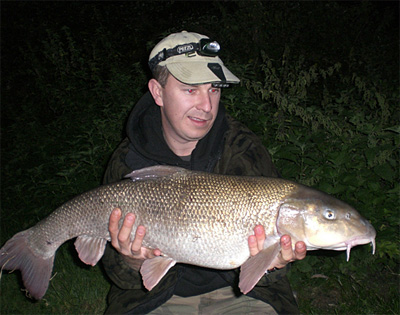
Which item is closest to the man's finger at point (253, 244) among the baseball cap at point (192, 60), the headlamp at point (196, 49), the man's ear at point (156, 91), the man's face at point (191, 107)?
the man's face at point (191, 107)

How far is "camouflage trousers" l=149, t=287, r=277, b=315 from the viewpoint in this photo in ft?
7.46

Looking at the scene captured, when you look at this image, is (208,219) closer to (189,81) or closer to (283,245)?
(283,245)

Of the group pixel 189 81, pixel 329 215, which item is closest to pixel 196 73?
pixel 189 81

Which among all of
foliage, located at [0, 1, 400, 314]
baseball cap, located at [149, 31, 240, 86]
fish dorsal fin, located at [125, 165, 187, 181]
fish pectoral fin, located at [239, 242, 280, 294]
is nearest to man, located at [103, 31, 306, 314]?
baseball cap, located at [149, 31, 240, 86]

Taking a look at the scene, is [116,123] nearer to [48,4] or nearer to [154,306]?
[154,306]

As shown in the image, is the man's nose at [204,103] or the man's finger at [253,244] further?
the man's nose at [204,103]

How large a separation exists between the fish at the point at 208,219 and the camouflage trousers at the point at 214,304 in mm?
375

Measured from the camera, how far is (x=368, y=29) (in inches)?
A: 303

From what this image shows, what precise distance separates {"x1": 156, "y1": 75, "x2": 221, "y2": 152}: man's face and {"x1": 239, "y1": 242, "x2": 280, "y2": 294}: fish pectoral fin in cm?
90

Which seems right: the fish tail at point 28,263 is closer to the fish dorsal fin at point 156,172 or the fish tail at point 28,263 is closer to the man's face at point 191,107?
the fish dorsal fin at point 156,172

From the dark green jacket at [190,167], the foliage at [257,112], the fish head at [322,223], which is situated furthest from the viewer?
the foliage at [257,112]

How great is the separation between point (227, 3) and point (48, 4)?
14.9 feet

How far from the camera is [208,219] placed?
6.57 ft

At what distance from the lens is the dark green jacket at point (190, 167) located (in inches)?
90.7
